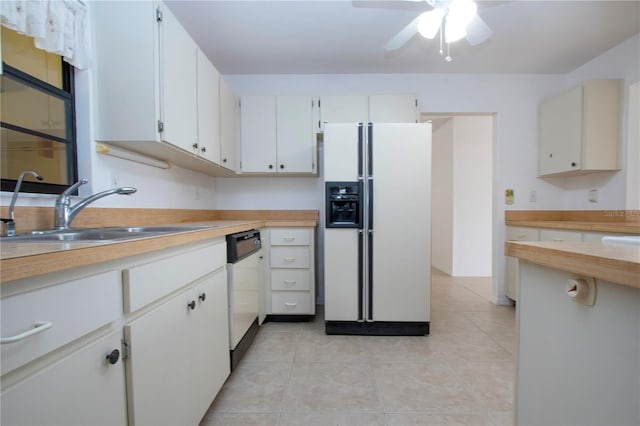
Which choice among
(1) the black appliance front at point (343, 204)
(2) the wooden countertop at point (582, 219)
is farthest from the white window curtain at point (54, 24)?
(2) the wooden countertop at point (582, 219)

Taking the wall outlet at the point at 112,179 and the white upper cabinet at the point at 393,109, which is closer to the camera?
the wall outlet at the point at 112,179

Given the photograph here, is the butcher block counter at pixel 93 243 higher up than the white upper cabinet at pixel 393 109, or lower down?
lower down

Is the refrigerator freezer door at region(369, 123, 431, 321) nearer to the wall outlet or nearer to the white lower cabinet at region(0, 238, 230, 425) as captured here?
the white lower cabinet at region(0, 238, 230, 425)

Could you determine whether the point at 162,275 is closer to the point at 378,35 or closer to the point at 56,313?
the point at 56,313

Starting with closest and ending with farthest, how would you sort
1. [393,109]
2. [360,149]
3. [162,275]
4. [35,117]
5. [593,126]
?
[162,275] → [35,117] → [360,149] → [593,126] → [393,109]

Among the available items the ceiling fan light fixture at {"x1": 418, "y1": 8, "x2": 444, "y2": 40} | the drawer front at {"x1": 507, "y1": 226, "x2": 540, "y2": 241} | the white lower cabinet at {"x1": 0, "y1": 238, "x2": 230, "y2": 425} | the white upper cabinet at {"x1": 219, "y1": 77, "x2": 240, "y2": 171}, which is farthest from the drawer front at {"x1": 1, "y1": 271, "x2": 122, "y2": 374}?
the drawer front at {"x1": 507, "y1": 226, "x2": 540, "y2": 241}

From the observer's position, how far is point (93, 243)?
71 centimetres

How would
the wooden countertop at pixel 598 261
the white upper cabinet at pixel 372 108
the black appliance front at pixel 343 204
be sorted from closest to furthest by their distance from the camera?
the wooden countertop at pixel 598 261
the black appliance front at pixel 343 204
the white upper cabinet at pixel 372 108

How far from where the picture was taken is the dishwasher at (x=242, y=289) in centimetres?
159

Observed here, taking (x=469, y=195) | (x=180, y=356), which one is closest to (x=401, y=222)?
(x=180, y=356)

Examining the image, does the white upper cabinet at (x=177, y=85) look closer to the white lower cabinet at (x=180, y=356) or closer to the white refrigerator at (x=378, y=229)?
the white lower cabinet at (x=180, y=356)

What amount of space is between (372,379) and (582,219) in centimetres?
270

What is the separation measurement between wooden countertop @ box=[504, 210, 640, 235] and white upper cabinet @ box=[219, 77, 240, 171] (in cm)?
290

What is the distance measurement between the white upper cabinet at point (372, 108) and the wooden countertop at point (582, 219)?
151cm
